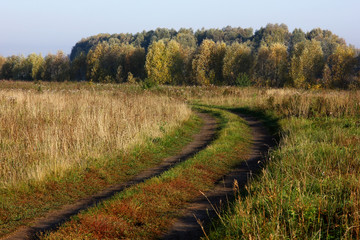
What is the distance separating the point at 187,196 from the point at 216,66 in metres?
50.8

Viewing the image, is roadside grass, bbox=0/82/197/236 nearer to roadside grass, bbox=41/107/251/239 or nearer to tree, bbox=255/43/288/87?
roadside grass, bbox=41/107/251/239

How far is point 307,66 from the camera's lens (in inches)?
1921

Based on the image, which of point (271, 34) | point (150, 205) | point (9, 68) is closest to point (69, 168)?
point (150, 205)

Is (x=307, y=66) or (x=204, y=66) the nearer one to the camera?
(x=307, y=66)

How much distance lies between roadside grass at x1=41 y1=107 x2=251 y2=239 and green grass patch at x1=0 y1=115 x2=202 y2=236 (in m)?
1.17

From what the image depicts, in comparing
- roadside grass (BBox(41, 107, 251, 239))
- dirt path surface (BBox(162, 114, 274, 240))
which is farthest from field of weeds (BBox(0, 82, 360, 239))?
dirt path surface (BBox(162, 114, 274, 240))

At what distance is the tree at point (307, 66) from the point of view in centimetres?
4812

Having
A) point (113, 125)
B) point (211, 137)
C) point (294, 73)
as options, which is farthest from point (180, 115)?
point (294, 73)

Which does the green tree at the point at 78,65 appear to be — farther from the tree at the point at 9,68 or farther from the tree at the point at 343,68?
the tree at the point at 343,68

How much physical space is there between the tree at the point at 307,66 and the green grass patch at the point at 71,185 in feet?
135

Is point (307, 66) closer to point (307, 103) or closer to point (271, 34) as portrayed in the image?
point (307, 103)

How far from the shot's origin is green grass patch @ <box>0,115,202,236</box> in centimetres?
617

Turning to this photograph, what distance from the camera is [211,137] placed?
1345cm

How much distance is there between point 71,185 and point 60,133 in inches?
102
